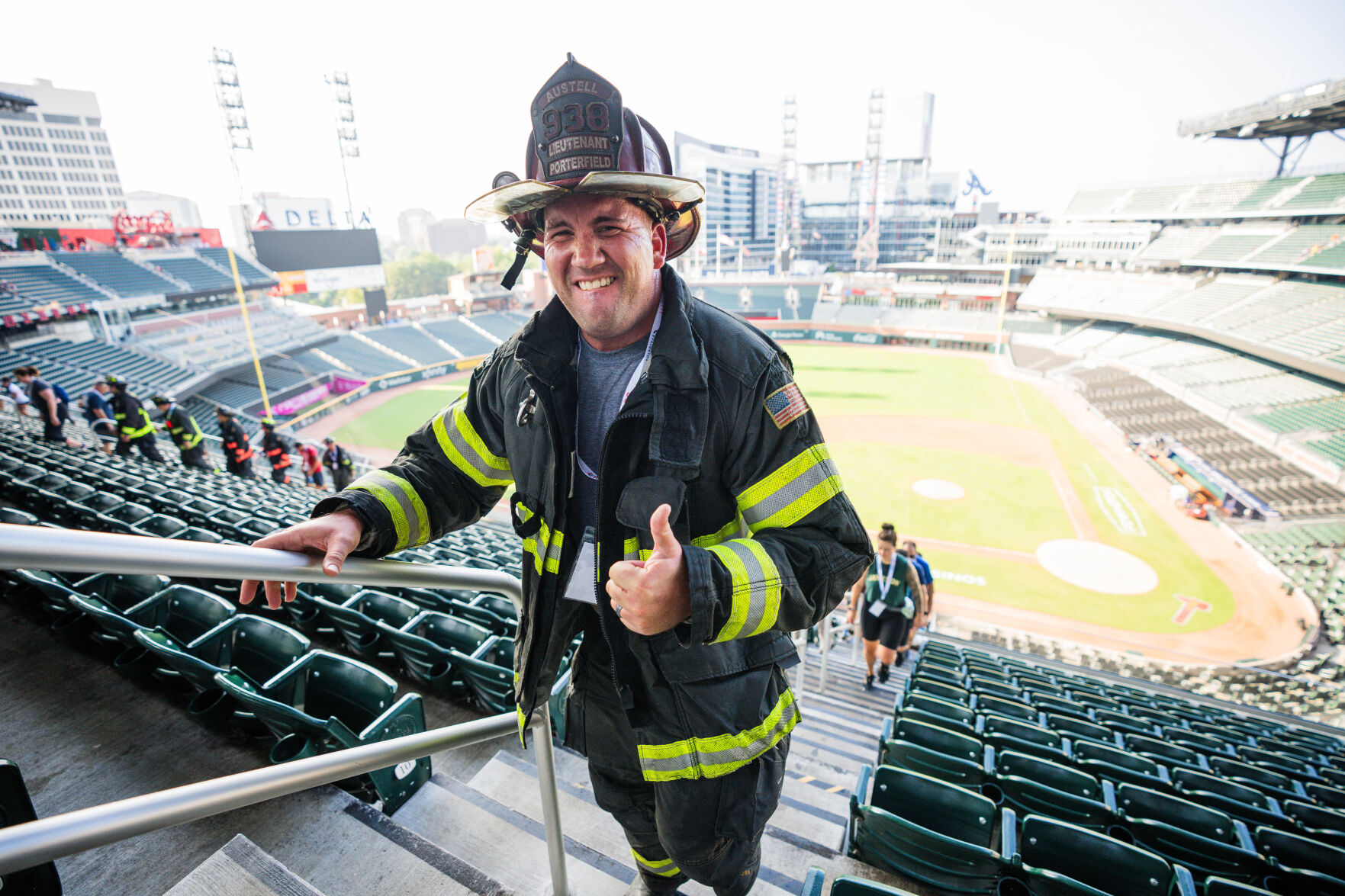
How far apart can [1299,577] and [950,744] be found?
1742 centimetres

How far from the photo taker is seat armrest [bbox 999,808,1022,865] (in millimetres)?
2547

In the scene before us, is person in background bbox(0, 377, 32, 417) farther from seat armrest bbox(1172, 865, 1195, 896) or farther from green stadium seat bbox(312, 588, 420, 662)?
seat armrest bbox(1172, 865, 1195, 896)

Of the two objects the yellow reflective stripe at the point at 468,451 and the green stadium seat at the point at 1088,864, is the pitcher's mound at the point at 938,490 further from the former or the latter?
the yellow reflective stripe at the point at 468,451

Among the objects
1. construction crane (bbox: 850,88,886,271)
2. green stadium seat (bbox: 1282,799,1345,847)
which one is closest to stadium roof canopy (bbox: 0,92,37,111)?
green stadium seat (bbox: 1282,799,1345,847)

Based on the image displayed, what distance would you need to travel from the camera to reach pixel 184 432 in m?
10.7

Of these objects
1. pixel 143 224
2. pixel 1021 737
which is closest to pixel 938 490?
pixel 1021 737

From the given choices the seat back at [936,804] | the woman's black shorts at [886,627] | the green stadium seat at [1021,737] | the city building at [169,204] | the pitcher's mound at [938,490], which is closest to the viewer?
the seat back at [936,804]

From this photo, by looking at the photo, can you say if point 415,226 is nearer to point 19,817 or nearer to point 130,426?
point 130,426

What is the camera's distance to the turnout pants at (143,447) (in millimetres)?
11087

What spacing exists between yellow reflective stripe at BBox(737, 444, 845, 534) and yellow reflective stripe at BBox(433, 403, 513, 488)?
84 cm

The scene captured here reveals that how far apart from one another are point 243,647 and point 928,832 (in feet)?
11.2

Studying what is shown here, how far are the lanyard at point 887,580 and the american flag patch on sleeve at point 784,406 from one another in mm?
4691

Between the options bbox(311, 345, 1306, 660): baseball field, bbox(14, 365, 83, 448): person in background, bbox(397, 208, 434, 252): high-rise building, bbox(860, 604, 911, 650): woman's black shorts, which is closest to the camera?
bbox(860, 604, 911, 650): woman's black shorts

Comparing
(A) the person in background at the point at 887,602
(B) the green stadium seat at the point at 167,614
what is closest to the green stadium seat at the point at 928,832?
(A) the person in background at the point at 887,602
